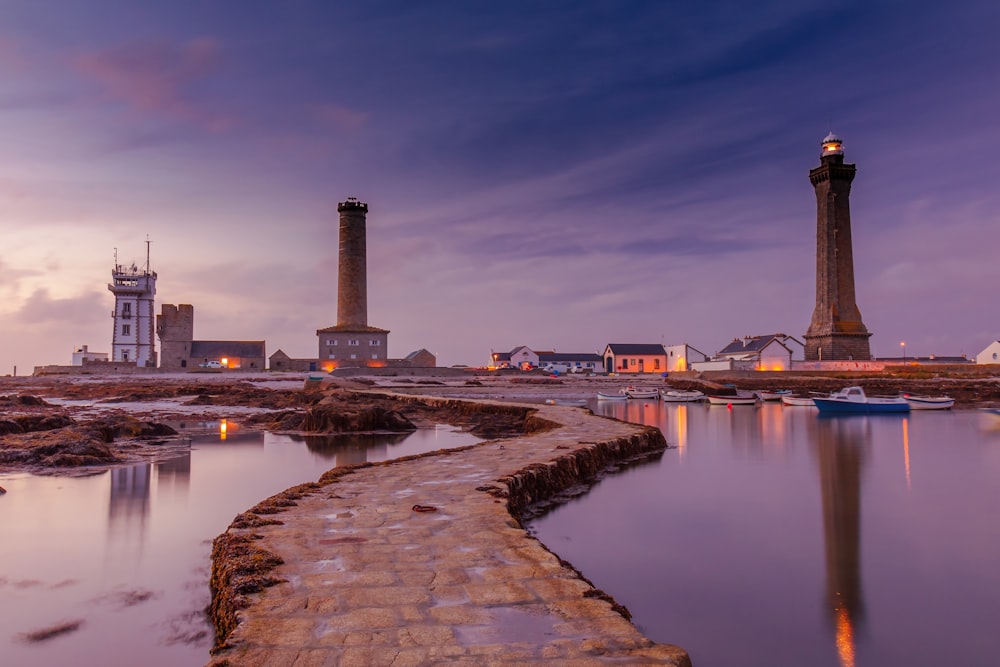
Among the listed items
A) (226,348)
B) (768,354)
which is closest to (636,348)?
(768,354)

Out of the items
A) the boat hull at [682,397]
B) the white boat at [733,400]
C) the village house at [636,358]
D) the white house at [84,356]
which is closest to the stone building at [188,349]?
the white house at [84,356]

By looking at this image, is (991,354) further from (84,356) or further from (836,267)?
(84,356)

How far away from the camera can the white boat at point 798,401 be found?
3856 centimetres

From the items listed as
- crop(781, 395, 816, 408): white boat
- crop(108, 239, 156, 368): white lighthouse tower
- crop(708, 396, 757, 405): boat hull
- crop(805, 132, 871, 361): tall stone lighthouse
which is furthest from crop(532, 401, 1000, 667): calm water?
crop(108, 239, 156, 368): white lighthouse tower

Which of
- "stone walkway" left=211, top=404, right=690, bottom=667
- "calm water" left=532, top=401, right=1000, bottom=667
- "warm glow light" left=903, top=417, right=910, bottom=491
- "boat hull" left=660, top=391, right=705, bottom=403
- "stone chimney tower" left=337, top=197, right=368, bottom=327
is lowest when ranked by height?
"warm glow light" left=903, top=417, right=910, bottom=491

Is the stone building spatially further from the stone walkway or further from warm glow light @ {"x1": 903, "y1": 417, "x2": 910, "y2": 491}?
the stone walkway

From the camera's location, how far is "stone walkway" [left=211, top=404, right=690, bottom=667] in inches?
145

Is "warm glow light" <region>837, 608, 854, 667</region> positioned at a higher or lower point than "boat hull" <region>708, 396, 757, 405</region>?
lower

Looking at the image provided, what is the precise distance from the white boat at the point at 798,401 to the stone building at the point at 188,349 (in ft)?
204

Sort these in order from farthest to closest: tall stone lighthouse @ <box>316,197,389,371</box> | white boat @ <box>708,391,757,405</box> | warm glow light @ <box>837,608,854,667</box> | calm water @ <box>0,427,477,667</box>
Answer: tall stone lighthouse @ <box>316,197,389,371</box> → white boat @ <box>708,391,757,405</box> → warm glow light @ <box>837,608,854,667</box> → calm water @ <box>0,427,477,667</box>

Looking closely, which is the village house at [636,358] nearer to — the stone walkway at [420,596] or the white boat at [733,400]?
the white boat at [733,400]

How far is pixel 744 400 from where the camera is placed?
40000 mm

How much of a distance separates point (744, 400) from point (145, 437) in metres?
32.9

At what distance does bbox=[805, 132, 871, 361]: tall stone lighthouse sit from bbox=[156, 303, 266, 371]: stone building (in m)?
62.5
